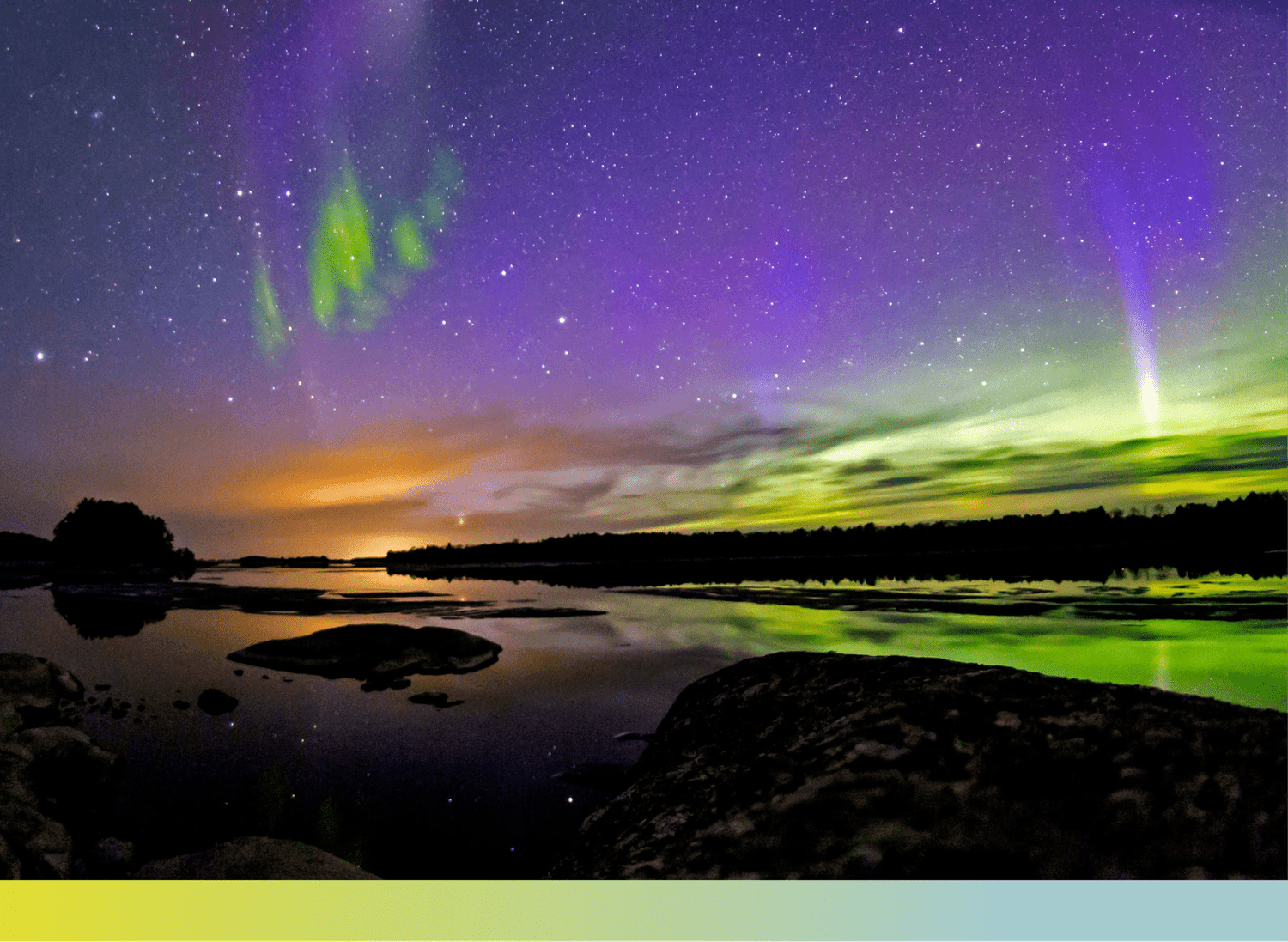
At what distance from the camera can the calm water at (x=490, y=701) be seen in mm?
3443

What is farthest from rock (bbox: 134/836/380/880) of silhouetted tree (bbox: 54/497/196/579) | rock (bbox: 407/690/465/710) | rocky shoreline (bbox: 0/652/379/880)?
silhouetted tree (bbox: 54/497/196/579)

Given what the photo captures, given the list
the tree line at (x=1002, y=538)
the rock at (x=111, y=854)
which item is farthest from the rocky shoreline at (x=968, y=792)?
the rock at (x=111, y=854)

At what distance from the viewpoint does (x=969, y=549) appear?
474 cm

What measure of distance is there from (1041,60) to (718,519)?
3.64 m

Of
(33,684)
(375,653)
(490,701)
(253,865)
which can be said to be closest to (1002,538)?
(490,701)

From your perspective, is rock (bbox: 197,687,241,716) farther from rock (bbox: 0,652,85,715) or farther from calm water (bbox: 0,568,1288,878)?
rock (bbox: 0,652,85,715)

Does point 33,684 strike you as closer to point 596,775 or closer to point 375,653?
point 375,653

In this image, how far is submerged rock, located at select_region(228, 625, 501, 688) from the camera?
580 cm

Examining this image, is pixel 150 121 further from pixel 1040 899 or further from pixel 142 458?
pixel 1040 899

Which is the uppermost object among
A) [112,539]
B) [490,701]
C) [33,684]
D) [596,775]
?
[112,539]

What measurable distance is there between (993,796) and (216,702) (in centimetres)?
553

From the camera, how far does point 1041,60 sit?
12.5ft

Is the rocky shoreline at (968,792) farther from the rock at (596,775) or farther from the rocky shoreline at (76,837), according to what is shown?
the rocky shoreline at (76,837)

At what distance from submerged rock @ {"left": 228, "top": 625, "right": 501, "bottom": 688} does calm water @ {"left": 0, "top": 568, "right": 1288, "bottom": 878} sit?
0.18m
